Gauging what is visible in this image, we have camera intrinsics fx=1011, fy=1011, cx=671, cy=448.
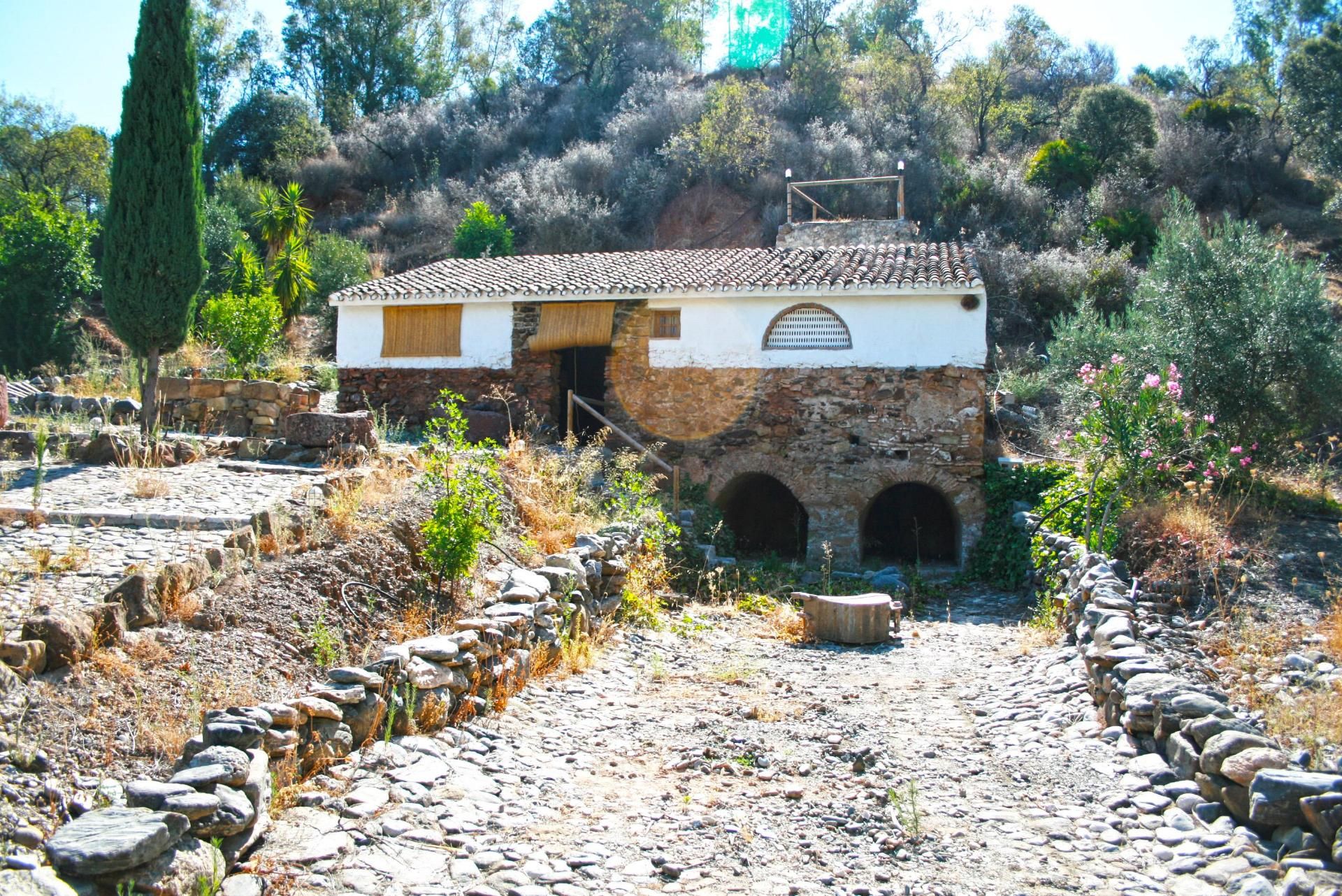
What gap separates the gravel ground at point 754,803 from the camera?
459cm

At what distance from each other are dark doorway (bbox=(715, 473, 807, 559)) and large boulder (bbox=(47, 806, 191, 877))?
14724mm

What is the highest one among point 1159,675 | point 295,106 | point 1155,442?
point 295,106

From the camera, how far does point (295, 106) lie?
41.5 m

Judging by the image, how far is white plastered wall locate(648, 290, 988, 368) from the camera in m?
16.8

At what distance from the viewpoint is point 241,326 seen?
1889cm

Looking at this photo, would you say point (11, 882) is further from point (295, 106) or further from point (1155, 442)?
point (295, 106)

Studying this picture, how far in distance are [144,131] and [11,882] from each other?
418 inches

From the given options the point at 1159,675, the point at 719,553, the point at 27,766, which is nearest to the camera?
the point at 27,766

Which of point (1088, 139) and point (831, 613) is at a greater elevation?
point (1088, 139)

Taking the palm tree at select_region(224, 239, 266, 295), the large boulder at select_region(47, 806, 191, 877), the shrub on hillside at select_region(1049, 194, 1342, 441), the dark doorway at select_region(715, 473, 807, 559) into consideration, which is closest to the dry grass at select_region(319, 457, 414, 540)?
the large boulder at select_region(47, 806, 191, 877)

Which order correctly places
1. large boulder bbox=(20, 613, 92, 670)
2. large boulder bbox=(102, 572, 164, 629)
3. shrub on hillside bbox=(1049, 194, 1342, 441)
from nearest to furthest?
large boulder bbox=(20, 613, 92, 670) → large boulder bbox=(102, 572, 164, 629) → shrub on hillside bbox=(1049, 194, 1342, 441)

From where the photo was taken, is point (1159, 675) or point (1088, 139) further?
point (1088, 139)

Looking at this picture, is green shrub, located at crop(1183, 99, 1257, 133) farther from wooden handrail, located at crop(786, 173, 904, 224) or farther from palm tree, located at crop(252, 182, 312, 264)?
palm tree, located at crop(252, 182, 312, 264)

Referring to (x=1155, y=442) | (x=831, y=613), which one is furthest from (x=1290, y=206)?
(x=831, y=613)
